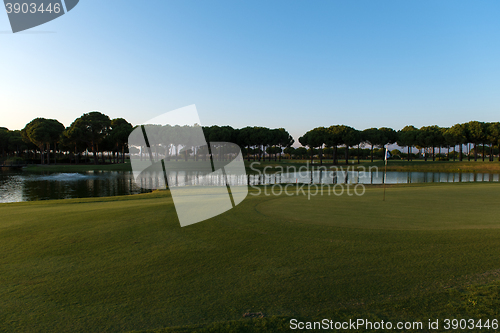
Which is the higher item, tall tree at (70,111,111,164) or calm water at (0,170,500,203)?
tall tree at (70,111,111,164)

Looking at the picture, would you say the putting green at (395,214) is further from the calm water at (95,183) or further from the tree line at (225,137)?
the tree line at (225,137)

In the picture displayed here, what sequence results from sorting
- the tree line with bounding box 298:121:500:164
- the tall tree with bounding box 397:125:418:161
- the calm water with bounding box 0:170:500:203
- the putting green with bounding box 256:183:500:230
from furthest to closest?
the tall tree with bounding box 397:125:418:161
the tree line with bounding box 298:121:500:164
the calm water with bounding box 0:170:500:203
the putting green with bounding box 256:183:500:230

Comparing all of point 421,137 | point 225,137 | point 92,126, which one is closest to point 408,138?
point 421,137

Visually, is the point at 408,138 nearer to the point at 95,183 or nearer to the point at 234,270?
the point at 95,183

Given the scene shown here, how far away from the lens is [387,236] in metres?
6.38

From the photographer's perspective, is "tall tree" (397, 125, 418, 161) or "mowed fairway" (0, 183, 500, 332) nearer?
"mowed fairway" (0, 183, 500, 332)

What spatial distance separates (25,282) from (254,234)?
4.23 meters

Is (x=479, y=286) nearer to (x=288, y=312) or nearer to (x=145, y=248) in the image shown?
(x=288, y=312)

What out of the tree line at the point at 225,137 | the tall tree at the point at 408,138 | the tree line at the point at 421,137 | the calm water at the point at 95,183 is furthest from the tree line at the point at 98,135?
the tall tree at the point at 408,138

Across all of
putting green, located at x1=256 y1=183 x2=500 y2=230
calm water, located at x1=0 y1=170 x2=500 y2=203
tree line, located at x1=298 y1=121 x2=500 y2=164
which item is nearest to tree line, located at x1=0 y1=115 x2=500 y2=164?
tree line, located at x1=298 y1=121 x2=500 y2=164

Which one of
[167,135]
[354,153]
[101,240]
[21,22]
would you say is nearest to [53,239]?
[101,240]

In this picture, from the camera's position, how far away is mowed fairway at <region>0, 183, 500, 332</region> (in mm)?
3324

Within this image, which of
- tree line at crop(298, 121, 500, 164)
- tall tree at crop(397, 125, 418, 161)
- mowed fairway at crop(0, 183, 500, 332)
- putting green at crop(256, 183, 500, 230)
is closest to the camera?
mowed fairway at crop(0, 183, 500, 332)

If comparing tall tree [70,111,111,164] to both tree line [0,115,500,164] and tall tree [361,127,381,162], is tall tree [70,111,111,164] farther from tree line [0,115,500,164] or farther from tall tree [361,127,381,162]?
tall tree [361,127,381,162]
